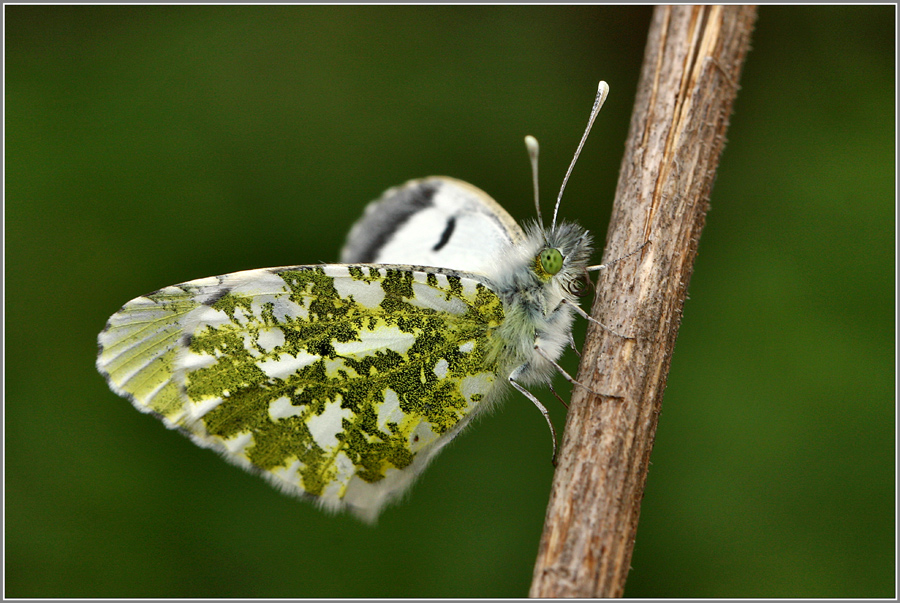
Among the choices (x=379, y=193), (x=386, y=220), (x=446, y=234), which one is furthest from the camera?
(x=379, y=193)

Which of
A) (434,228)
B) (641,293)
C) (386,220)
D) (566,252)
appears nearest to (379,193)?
(386,220)

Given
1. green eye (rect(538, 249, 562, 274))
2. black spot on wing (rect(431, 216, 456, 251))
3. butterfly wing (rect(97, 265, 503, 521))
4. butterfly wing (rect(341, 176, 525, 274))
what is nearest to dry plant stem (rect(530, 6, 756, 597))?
green eye (rect(538, 249, 562, 274))

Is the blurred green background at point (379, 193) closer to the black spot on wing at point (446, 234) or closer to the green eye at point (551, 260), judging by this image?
the black spot on wing at point (446, 234)

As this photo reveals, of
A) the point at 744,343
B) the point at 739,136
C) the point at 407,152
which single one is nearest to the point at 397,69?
the point at 407,152

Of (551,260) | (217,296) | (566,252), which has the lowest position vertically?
(217,296)

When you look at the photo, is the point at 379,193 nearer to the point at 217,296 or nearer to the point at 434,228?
the point at 434,228
